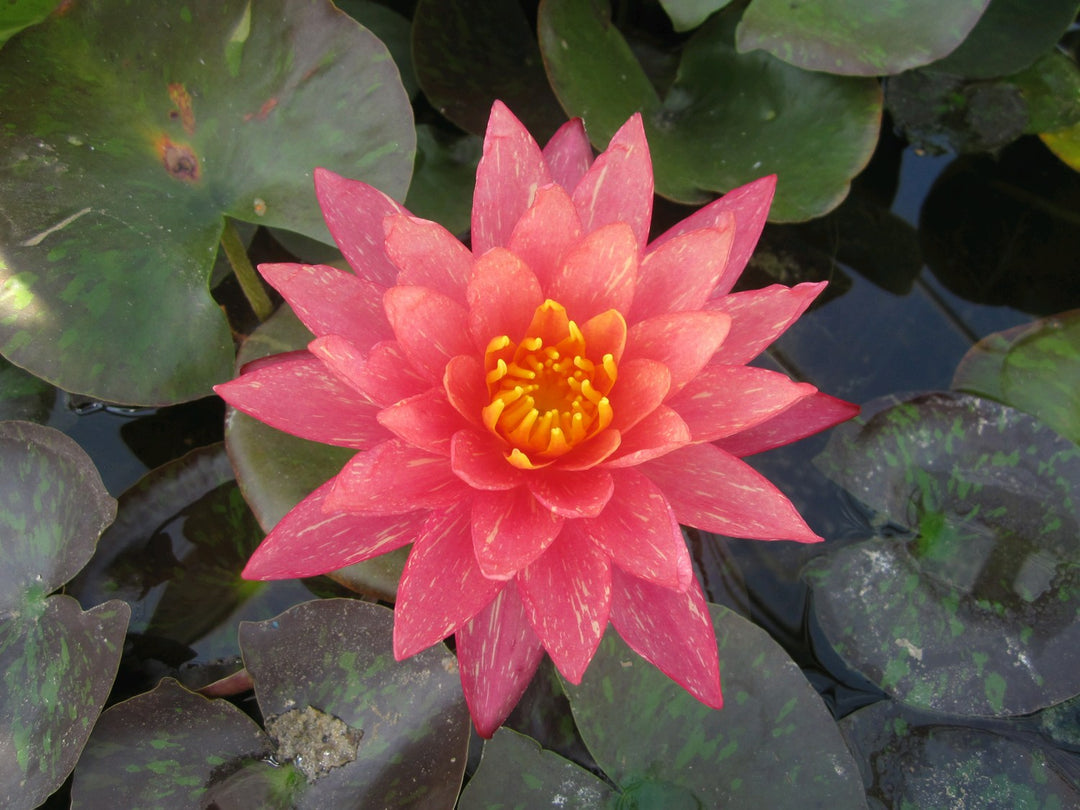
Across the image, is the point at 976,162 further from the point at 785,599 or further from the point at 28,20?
the point at 28,20

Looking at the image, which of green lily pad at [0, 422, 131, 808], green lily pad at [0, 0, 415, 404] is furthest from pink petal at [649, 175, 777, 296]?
green lily pad at [0, 422, 131, 808]

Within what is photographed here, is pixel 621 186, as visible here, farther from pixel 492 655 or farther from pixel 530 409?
pixel 492 655

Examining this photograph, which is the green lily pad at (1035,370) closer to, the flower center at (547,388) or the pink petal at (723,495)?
the pink petal at (723,495)

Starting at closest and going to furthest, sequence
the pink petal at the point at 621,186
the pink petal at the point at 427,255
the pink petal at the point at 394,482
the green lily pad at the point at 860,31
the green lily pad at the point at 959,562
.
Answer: the pink petal at the point at 394,482, the pink petal at the point at 427,255, the pink petal at the point at 621,186, the green lily pad at the point at 959,562, the green lily pad at the point at 860,31

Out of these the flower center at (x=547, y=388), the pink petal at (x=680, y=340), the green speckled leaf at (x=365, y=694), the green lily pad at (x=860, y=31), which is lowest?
the green speckled leaf at (x=365, y=694)

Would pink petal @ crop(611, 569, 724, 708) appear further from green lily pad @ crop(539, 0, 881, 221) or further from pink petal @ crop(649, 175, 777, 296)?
green lily pad @ crop(539, 0, 881, 221)

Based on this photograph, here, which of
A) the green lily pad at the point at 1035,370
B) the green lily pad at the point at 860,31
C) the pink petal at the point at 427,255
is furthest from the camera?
the green lily pad at the point at 1035,370

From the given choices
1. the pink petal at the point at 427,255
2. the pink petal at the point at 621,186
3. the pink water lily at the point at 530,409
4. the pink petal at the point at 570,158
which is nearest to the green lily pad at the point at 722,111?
the pink petal at the point at 570,158
